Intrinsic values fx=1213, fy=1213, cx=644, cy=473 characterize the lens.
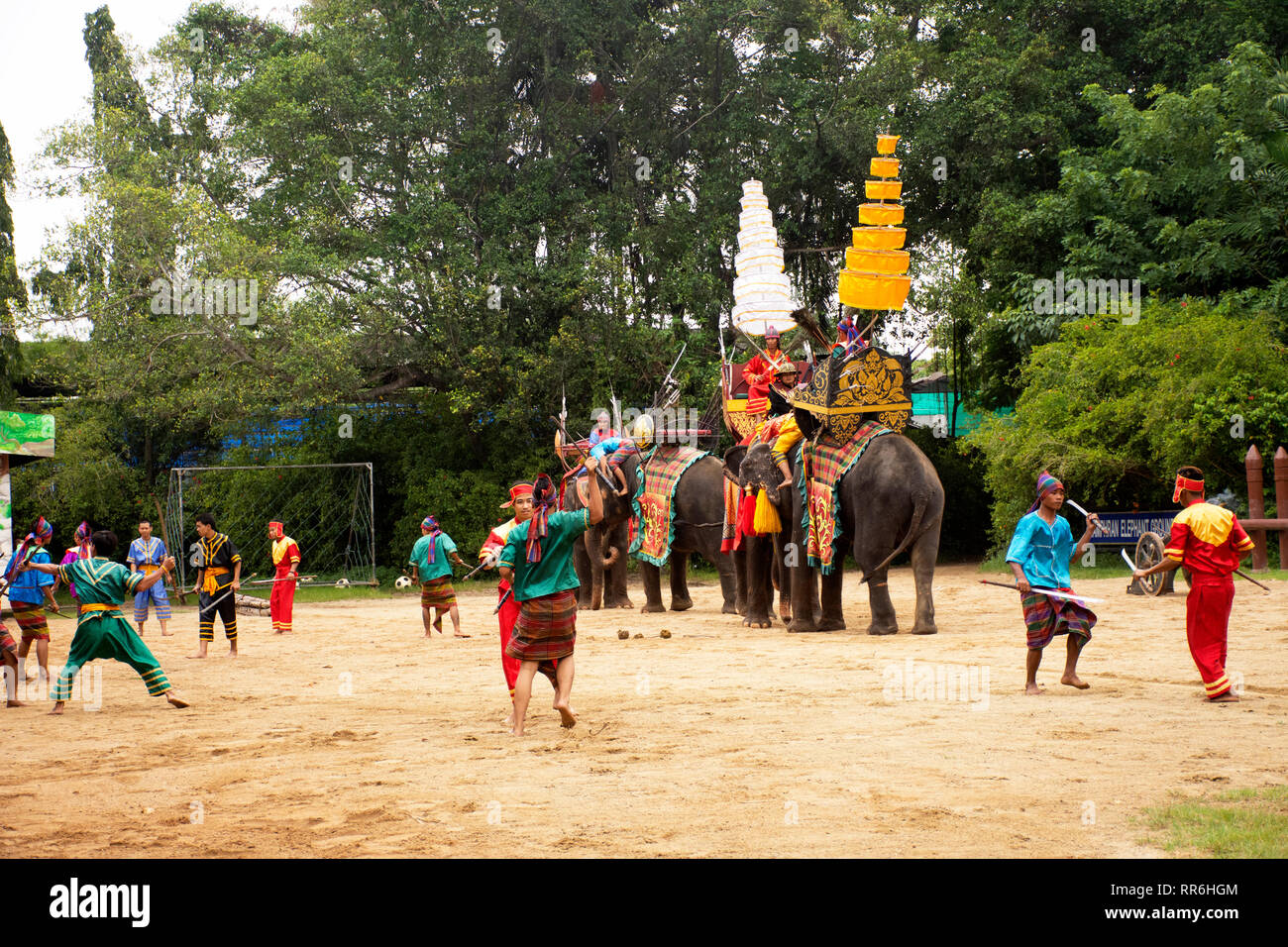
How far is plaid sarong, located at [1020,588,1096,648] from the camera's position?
8.10m

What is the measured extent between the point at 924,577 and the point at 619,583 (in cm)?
603

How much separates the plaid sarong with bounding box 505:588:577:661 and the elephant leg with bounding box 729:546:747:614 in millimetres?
7114

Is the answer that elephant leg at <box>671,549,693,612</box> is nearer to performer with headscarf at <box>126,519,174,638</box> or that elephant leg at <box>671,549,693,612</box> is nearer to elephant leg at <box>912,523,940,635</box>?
elephant leg at <box>912,523,940,635</box>

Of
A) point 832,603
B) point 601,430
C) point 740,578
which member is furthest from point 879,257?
point 601,430

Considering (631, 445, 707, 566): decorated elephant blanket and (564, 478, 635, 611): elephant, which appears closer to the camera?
(631, 445, 707, 566): decorated elephant blanket

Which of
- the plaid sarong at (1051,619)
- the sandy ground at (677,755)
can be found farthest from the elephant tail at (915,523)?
the plaid sarong at (1051,619)

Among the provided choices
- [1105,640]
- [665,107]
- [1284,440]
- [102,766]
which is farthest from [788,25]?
[102,766]

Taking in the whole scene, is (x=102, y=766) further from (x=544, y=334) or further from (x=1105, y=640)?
(x=544, y=334)

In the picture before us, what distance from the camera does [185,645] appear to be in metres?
14.4

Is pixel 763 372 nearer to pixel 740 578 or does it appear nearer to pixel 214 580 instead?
pixel 740 578

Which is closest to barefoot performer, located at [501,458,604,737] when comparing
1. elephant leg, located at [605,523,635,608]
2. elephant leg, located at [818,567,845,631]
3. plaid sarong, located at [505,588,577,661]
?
plaid sarong, located at [505,588,577,661]

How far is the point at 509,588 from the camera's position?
7895 millimetres

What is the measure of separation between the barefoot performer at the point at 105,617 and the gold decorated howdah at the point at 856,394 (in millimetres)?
6476

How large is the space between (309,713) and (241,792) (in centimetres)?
263
